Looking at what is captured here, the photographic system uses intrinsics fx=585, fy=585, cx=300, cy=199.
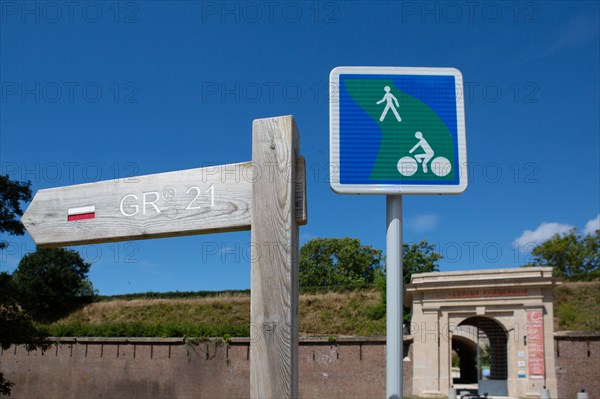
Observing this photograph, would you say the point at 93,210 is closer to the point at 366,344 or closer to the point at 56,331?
the point at 366,344

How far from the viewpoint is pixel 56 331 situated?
3244 centimetres

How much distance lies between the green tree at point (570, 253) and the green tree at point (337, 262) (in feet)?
50.8

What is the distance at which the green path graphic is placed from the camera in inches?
91.9

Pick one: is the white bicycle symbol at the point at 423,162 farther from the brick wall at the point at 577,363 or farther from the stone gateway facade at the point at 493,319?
the brick wall at the point at 577,363

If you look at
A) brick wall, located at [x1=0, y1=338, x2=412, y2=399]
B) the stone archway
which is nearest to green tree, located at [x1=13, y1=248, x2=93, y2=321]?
brick wall, located at [x1=0, y1=338, x2=412, y2=399]

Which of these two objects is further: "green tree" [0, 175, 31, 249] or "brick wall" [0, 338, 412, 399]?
"brick wall" [0, 338, 412, 399]

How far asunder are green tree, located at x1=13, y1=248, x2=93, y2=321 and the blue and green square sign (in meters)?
41.3


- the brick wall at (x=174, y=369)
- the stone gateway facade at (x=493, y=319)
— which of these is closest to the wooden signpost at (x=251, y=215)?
Result: the brick wall at (x=174, y=369)

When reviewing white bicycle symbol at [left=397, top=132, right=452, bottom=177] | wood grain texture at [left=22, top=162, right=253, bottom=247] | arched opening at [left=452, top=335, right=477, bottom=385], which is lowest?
arched opening at [left=452, top=335, right=477, bottom=385]

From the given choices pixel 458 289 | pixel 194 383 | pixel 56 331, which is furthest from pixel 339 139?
pixel 56 331

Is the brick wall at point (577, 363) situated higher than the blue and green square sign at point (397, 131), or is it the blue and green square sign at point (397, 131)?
the blue and green square sign at point (397, 131)

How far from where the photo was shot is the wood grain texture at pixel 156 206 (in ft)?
8.67

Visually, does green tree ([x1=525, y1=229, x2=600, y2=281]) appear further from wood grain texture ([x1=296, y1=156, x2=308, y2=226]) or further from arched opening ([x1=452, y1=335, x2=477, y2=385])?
wood grain texture ([x1=296, y1=156, x2=308, y2=226])

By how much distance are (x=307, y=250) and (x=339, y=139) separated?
59750mm
